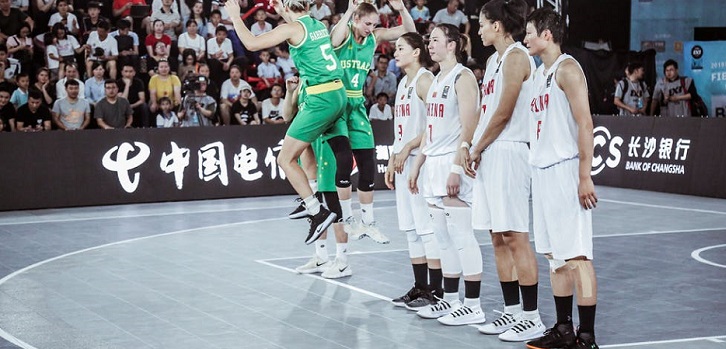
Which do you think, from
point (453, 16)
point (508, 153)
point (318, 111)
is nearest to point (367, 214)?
point (318, 111)

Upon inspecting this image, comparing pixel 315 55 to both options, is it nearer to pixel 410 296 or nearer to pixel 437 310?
pixel 410 296

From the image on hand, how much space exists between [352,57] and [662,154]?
29.7 ft

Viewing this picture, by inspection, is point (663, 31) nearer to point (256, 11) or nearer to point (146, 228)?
point (256, 11)

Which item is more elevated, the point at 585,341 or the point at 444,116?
the point at 444,116

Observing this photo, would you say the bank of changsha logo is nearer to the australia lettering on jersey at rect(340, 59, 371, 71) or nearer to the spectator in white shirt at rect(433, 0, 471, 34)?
the australia lettering on jersey at rect(340, 59, 371, 71)

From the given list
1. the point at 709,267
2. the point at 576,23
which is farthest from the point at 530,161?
Answer: the point at 576,23

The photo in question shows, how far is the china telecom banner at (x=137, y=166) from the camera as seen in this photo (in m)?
17.5

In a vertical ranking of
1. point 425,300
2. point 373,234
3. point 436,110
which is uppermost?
point 436,110

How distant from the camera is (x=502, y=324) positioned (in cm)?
848

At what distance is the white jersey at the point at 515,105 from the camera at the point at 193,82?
12.0m

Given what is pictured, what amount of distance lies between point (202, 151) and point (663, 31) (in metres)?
13.5

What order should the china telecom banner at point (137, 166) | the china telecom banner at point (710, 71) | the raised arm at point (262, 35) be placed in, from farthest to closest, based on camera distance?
the china telecom banner at point (710, 71) → the china telecom banner at point (137, 166) → the raised arm at point (262, 35)

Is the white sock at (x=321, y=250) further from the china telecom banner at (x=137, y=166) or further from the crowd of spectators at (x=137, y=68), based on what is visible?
the crowd of spectators at (x=137, y=68)

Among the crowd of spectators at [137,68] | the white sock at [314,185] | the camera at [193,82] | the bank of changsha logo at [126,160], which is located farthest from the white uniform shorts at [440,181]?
the camera at [193,82]
